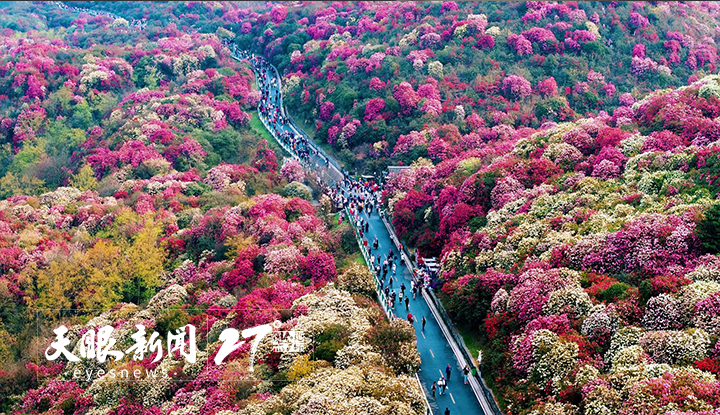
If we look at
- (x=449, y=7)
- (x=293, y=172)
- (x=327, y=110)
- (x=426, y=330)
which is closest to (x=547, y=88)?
(x=449, y=7)

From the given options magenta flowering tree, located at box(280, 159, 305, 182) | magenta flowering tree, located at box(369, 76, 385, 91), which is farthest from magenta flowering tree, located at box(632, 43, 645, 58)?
magenta flowering tree, located at box(280, 159, 305, 182)

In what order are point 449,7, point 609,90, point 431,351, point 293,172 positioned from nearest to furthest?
1. point 431,351
2. point 293,172
3. point 609,90
4. point 449,7

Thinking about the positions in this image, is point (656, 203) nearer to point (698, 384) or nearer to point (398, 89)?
point (698, 384)

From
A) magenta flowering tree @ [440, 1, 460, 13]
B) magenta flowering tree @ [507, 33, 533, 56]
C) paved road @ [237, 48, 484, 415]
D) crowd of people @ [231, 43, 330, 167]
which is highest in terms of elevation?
magenta flowering tree @ [440, 1, 460, 13]

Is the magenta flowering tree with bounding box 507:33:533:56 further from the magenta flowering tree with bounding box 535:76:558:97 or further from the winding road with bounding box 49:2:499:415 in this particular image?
the winding road with bounding box 49:2:499:415

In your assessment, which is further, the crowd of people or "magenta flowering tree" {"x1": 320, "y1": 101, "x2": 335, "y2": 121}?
"magenta flowering tree" {"x1": 320, "y1": 101, "x2": 335, "y2": 121}

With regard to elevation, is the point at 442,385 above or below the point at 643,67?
below

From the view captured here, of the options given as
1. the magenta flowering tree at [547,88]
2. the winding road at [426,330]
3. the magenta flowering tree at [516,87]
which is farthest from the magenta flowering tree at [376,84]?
the magenta flowering tree at [547,88]

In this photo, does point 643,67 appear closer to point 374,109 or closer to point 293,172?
point 374,109

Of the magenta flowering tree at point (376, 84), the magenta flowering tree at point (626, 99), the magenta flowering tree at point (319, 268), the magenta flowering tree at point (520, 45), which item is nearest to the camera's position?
the magenta flowering tree at point (319, 268)

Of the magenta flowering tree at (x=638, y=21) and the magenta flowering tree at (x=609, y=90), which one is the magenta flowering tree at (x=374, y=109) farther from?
the magenta flowering tree at (x=638, y=21)
